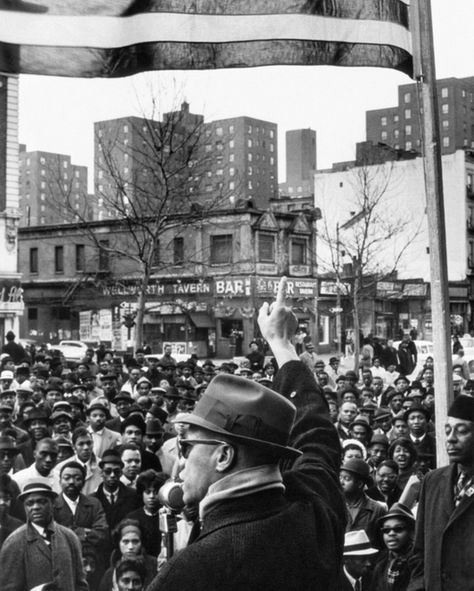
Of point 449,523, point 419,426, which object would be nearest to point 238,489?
point 449,523

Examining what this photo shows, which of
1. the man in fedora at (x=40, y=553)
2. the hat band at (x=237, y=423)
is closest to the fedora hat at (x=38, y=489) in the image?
the man in fedora at (x=40, y=553)

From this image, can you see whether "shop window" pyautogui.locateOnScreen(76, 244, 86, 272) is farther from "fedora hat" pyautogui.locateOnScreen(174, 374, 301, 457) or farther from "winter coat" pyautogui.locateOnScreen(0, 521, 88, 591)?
"fedora hat" pyautogui.locateOnScreen(174, 374, 301, 457)

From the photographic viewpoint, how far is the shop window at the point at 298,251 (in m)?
44.3

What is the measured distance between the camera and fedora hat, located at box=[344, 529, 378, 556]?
538cm

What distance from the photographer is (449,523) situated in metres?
4.19

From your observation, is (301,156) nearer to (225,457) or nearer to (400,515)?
(400,515)

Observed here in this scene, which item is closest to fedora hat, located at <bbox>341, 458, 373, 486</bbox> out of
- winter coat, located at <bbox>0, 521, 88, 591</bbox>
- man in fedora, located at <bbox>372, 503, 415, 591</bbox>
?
man in fedora, located at <bbox>372, 503, 415, 591</bbox>

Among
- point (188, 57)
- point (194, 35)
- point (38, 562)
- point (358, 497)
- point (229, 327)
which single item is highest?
point (194, 35)

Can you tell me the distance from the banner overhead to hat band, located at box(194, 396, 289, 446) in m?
3.82

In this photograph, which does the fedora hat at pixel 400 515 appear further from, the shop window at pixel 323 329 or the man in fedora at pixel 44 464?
the shop window at pixel 323 329

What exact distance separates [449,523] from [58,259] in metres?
44.9

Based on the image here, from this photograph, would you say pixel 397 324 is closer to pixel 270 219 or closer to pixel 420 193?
pixel 420 193

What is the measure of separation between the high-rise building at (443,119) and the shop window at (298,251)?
52.9 meters

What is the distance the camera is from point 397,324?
5225cm
